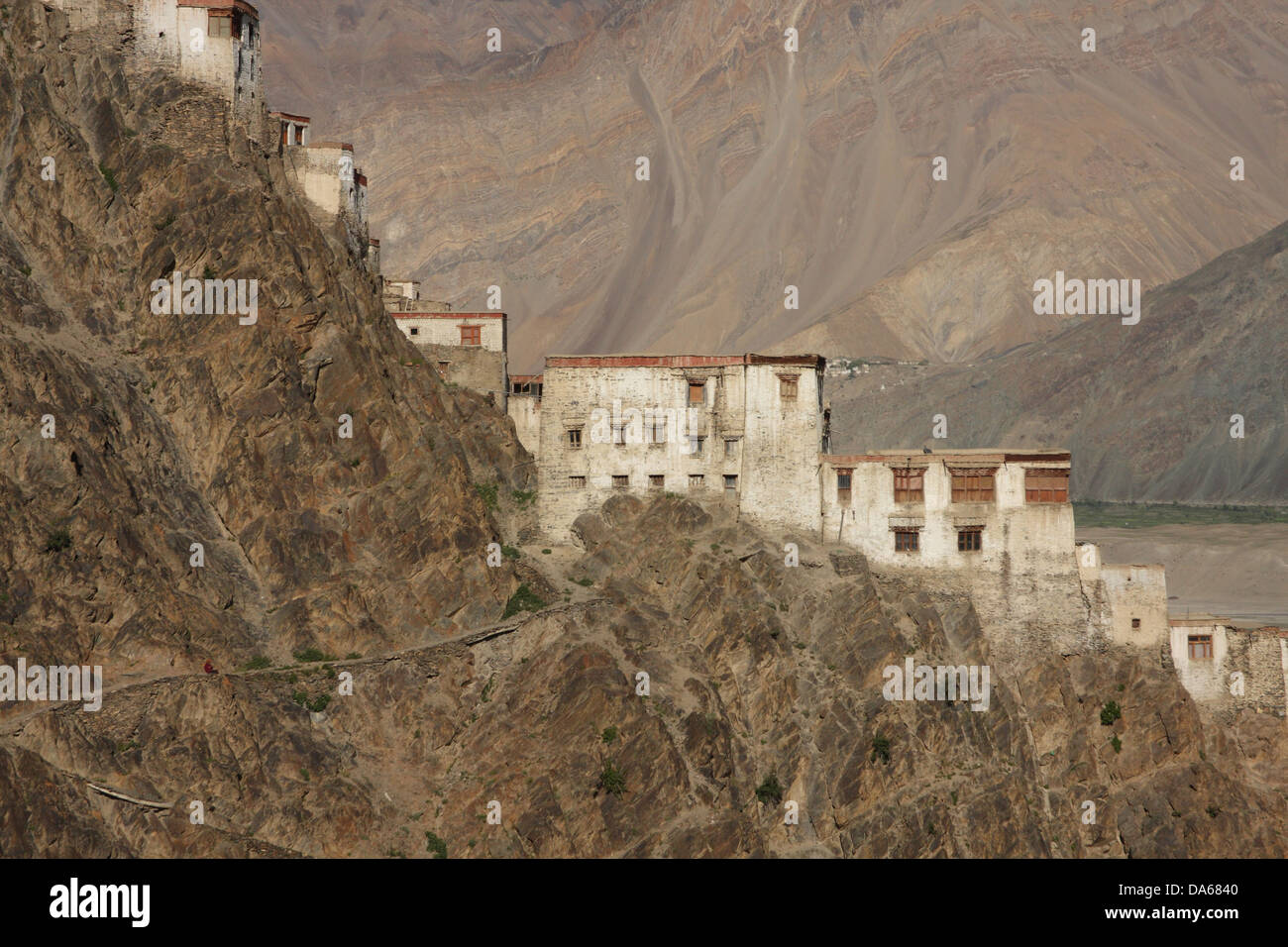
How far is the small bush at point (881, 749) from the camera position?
253ft

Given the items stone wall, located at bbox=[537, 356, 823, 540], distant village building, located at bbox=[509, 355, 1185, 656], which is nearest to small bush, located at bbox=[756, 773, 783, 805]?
distant village building, located at bbox=[509, 355, 1185, 656]

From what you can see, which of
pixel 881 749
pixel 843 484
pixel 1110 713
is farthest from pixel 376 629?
pixel 1110 713

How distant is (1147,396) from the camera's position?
17662cm

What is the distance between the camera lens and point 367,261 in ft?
279

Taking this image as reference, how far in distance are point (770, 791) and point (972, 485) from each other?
56.0 feet

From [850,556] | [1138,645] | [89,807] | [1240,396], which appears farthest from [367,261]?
[1240,396]

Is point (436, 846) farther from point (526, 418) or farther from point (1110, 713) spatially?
point (1110, 713)

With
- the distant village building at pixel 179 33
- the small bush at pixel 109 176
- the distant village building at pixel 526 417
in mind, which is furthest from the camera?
the distant village building at pixel 526 417

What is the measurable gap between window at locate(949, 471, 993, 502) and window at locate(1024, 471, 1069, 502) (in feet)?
5.61

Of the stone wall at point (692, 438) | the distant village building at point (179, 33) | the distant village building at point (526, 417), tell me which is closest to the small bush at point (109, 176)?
the distant village building at point (179, 33)

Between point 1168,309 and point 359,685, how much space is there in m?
133

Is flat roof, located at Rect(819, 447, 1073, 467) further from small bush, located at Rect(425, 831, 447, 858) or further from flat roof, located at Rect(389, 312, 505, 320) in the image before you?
small bush, located at Rect(425, 831, 447, 858)

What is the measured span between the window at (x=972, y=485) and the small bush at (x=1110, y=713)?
10.8m

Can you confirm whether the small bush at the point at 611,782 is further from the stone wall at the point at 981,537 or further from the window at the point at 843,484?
the window at the point at 843,484
